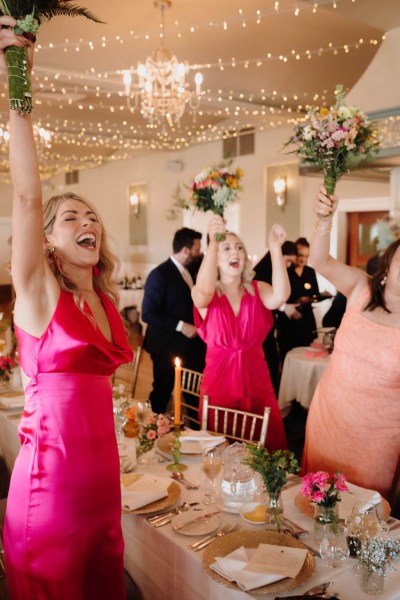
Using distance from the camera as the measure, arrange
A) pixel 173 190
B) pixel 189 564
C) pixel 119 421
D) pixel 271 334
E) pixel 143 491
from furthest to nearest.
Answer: pixel 173 190, pixel 271 334, pixel 119 421, pixel 143 491, pixel 189 564

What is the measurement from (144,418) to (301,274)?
13.1 ft

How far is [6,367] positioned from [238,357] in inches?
61.3

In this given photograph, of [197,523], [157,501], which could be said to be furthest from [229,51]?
[197,523]

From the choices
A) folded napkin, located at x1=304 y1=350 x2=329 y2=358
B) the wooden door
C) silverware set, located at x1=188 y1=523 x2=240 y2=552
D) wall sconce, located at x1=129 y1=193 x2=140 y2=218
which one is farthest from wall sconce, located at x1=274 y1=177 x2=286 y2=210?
silverware set, located at x1=188 y1=523 x2=240 y2=552

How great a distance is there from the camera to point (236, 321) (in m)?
3.44

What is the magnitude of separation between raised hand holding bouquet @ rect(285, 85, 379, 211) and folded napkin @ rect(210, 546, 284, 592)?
1674mm

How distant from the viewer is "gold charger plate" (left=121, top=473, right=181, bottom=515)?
1.99 meters

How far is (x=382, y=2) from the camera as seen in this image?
15.8 ft

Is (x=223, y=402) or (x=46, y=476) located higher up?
(x=46, y=476)

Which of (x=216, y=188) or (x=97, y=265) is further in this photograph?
(x=216, y=188)

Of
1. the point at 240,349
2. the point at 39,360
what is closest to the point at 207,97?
the point at 240,349

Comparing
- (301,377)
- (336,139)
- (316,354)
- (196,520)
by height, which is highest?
(336,139)

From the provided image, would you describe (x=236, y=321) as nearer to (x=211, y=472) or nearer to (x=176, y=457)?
(x=176, y=457)

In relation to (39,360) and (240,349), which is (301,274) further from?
(39,360)
